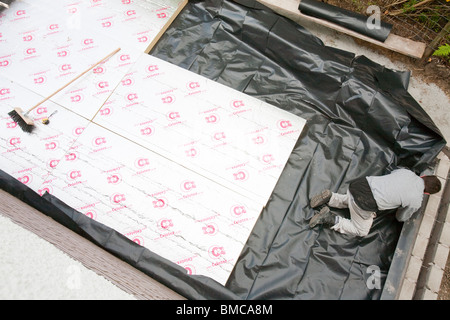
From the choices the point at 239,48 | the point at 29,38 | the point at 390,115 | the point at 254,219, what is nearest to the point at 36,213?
the point at 254,219

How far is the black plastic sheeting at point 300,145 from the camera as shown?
2.27 m

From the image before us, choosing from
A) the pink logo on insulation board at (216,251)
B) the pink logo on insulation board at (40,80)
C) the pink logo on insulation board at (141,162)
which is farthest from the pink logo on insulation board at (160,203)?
the pink logo on insulation board at (40,80)

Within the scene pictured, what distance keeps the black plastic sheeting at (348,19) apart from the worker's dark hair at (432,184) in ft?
4.44

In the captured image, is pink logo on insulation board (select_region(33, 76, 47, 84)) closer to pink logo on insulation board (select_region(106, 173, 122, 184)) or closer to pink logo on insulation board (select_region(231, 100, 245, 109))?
pink logo on insulation board (select_region(106, 173, 122, 184))

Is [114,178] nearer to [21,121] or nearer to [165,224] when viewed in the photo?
[165,224]

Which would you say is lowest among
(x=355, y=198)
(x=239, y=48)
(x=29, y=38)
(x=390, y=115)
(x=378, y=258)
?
(x=378, y=258)

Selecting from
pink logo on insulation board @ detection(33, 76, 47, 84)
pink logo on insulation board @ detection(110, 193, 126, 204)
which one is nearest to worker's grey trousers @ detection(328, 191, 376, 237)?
pink logo on insulation board @ detection(110, 193, 126, 204)

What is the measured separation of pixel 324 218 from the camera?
2385 millimetres

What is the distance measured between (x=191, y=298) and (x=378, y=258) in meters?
1.39

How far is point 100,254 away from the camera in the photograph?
2113 millimetres

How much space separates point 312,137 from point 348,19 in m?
1.14

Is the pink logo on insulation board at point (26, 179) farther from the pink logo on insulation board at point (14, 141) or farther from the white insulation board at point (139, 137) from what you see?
the pink logo on insulation board at point (14, 141)
